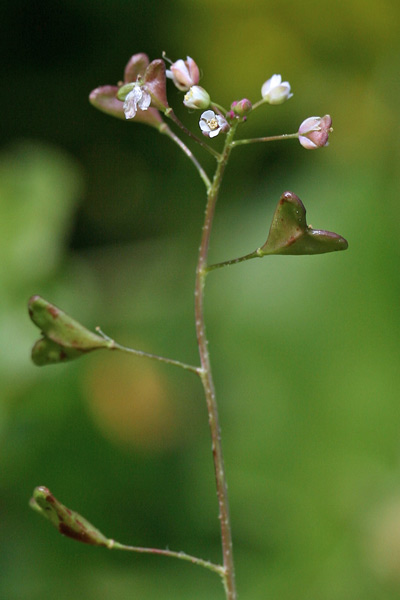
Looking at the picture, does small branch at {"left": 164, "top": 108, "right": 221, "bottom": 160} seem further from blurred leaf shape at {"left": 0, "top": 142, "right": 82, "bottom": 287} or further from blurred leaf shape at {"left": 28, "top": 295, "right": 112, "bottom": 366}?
blurred leaf shape at {"left": 0, "top": 142, "right": 82, "bottom": 287}

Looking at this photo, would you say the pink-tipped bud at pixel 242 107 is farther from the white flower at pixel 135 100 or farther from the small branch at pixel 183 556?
the small branch at pixel 183 556

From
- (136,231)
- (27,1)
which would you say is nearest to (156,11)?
(27,1)

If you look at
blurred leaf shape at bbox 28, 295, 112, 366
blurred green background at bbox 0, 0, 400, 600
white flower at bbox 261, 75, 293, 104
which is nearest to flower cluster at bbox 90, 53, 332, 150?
white flower at bbox 261, 75, 293, 104

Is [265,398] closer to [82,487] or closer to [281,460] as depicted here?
[281,460]

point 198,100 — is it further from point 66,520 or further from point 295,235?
point 66,520

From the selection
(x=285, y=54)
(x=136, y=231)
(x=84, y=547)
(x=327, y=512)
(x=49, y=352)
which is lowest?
(x=84, y=547)

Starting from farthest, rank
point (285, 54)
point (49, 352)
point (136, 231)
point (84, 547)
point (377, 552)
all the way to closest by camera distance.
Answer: point (136, 231)
point (285, 54)
point (84, 547)
point (377, 552)
point (49, 352)

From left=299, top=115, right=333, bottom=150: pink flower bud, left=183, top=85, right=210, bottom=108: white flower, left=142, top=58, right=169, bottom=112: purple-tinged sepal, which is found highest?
left=142, top=58, right=169, bottom=112: purple-tinged sepal
